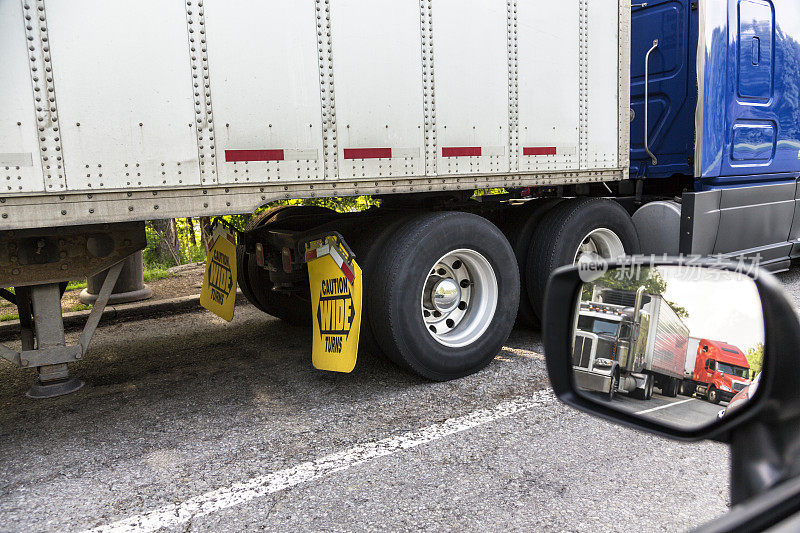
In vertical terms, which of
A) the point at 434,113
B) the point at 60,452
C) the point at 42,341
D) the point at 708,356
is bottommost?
the point at 60,452

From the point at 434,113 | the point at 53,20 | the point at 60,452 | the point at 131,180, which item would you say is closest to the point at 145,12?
the point at 53,20

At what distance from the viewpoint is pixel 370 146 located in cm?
394

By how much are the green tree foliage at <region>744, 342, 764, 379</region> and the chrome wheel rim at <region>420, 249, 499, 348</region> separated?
3.17 metres

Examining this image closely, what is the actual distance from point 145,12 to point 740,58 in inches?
210

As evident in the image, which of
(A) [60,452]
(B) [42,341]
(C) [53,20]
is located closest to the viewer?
(C) [53,20]

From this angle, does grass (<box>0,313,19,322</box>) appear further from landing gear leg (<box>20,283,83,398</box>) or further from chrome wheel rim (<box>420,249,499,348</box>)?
chrome wheel rim (<box>420,249,499,348</box>)

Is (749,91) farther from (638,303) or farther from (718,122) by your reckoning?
(638,303)

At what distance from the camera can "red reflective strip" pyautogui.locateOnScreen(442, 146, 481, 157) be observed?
167 inches

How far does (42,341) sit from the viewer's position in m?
3.65

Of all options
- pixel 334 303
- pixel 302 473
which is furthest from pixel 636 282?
pixel 334 303

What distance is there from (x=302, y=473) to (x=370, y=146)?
6.32 ft

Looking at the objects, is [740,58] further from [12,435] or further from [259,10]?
[12,435]

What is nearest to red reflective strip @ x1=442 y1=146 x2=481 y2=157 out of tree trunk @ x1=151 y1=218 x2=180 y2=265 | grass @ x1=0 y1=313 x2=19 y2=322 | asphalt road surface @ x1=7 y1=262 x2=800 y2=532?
asphalt road surface @ x1=7 y1=262 x2=800 y2=532

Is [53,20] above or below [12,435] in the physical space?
above
